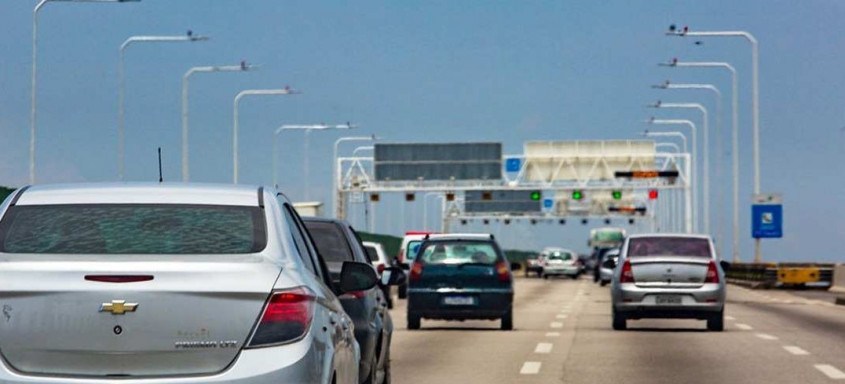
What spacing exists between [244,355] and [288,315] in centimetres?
24

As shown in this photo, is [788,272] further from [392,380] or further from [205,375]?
[205,375]

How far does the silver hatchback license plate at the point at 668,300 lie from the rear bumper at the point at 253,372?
799 inches

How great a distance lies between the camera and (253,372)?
7844 millimetres

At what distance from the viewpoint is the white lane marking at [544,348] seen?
72.1ft

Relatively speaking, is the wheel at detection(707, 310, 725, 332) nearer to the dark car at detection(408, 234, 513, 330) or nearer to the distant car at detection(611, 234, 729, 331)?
the distant car at detection(611, 234, 729, 331)

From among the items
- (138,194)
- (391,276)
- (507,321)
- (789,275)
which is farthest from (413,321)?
(789,275)

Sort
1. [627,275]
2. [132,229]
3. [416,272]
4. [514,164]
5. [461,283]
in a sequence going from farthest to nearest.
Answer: [514,164], [416,272], [461,283], [627,275], [132,229]

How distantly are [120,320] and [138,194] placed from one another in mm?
1079

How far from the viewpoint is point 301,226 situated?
9.74m

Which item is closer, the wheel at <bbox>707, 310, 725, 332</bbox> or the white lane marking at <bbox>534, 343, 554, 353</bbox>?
the white lane marking at <bbox>534, 343, 554, 353</bbox>

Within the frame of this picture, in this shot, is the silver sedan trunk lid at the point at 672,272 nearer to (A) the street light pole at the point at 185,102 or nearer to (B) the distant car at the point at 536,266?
(A) the street light pole at the point at 185,102

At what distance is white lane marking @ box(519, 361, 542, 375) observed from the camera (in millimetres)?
18186

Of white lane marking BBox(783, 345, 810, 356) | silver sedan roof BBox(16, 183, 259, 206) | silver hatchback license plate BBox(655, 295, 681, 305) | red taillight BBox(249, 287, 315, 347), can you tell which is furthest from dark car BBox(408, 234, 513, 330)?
red taillight BBox(249, 287, 315, 347)

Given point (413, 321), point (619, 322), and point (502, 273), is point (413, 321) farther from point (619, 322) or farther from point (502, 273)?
point (619, 322)
